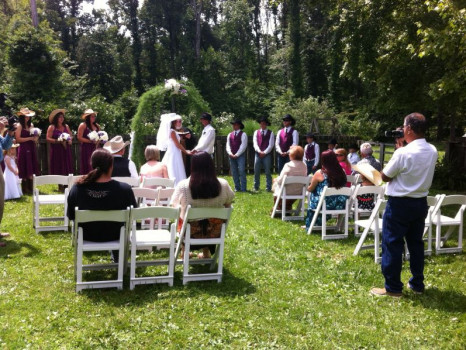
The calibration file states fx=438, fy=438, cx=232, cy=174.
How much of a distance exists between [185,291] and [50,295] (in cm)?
141

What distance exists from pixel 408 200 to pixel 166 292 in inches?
109

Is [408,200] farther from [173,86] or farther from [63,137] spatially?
[63,137]

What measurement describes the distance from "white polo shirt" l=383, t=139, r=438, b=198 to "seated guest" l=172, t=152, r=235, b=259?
1.95 m

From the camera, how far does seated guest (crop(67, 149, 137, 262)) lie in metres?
4.80

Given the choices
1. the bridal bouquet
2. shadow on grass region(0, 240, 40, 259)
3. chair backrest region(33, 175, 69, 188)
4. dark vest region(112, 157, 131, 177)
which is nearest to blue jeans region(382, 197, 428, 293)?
dark vest region(112, 157, 131, 177)

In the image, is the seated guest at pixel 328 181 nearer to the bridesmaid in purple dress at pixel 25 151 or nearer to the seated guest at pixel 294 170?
the seated guest at pixel 294 170

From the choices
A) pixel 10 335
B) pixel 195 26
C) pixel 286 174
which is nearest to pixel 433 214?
pixel 286 174

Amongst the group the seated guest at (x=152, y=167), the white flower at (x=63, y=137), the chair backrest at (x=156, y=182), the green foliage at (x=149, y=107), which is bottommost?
the chair backrest at (x=156, y=182)

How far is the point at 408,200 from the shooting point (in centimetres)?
464

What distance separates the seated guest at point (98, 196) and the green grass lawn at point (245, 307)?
640 millimetres

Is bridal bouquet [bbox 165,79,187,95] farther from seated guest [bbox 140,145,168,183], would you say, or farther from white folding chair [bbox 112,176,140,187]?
white folding chair [bbox 112,176,140,187]

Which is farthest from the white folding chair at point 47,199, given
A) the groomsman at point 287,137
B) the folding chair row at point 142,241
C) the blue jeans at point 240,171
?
the groomsman at point 287,137

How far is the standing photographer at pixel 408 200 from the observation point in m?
4.55

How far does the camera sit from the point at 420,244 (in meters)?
4.79
